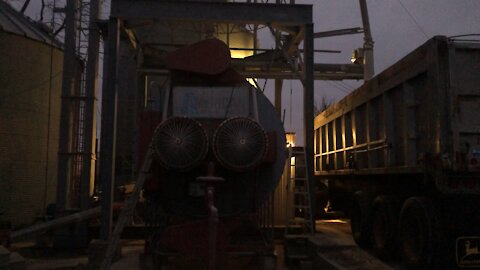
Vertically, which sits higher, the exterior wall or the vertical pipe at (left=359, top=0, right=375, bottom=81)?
the vertical pipe at (left=359, top=0, right=375, bottom=81)

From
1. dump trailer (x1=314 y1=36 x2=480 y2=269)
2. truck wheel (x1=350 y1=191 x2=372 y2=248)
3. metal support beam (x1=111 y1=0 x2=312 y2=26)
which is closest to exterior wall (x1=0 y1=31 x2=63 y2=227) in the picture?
metal support beam (x1=111 y1=0 x2=312 y2=26)

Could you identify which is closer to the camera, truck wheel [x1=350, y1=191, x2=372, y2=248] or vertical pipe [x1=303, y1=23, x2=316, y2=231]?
truck wheel [x1=350, y1=191, x2=372, y2=248]

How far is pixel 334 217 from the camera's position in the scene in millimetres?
16203

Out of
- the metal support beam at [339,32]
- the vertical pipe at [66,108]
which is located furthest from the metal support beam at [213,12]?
the metal support beam at [339,32]

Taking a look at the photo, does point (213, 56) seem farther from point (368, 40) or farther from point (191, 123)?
point (368, 40)

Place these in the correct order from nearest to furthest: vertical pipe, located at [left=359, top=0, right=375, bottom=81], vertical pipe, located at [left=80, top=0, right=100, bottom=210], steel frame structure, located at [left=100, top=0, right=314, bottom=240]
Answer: steel frame structure, located at [left=100, top=0, right=314, bottom=240] → vertical pipe, located at [left=80, top=0, right=100, bottom=210] → vertical pipe, located at [left=359, top=0, right=375, bottom=81]

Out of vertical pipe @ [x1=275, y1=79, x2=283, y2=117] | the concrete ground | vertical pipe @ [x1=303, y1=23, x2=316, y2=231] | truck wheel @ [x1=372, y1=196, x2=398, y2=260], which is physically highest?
vertical pipe @ [x1=275, y1=79, x2=283, y2=117]

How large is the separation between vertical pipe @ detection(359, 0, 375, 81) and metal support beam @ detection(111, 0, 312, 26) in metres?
6.09

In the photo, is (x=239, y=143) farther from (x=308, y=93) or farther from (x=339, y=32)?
(x=339, y=32)

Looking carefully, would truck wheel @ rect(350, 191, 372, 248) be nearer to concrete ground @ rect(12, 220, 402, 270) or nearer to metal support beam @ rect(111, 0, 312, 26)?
concrete ground @ rect(12, 220, 402, 270)

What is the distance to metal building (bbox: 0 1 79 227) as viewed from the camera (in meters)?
15.1

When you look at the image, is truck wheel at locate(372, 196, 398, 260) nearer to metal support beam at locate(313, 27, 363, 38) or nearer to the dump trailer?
the dump trailer

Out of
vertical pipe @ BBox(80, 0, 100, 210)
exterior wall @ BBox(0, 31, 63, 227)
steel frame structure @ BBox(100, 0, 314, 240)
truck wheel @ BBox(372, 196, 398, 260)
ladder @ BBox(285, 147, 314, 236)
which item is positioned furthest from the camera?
exterior wall @ BBox(0, 31, 63, 227)

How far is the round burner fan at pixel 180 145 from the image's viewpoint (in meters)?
7.22
